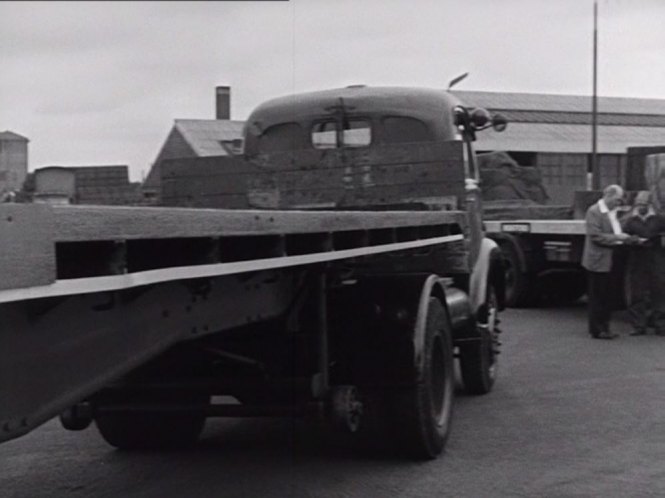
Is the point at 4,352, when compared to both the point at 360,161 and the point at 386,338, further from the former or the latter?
the point at 360,161

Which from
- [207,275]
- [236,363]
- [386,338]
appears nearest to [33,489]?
[236,363]

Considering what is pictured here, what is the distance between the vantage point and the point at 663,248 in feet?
45.6

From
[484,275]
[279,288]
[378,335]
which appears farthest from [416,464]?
[484,275]

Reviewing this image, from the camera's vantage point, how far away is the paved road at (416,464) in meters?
6.33

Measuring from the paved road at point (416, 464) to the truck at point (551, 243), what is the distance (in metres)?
6.14

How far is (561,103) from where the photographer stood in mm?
15180

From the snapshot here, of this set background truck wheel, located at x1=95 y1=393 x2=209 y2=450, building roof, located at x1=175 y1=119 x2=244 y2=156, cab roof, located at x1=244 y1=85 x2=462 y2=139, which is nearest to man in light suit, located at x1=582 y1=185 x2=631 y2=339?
cab roof, located at x1=244 y1=85 x2=462 y2=139

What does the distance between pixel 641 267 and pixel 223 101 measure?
36.6ft

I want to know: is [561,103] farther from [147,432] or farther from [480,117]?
[147,432]

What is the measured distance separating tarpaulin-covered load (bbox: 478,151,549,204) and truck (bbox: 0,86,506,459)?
14471 millimetres

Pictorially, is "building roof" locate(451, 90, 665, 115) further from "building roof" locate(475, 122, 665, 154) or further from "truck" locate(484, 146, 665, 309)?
"truck" locate(484, 146, 665, 309)

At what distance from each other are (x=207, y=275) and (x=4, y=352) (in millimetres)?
890

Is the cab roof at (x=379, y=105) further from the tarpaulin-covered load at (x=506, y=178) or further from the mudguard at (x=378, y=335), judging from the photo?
the tarpaulin-covered load at (x=506, y=178)

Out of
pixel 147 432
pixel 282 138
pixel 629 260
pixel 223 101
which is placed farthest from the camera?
pixel 629 260
